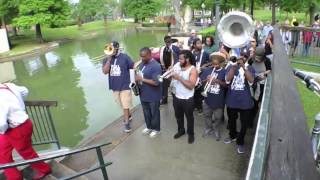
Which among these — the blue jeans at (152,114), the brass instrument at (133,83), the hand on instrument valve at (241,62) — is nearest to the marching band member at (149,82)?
the blue jeans at (152,114)

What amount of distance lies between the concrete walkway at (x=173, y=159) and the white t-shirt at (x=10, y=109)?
154cm

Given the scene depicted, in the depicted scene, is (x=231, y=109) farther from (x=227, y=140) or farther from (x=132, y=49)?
(x=132, y=49)

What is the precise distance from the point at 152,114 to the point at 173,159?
1.10 m

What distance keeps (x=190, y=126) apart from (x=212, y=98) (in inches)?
25.6

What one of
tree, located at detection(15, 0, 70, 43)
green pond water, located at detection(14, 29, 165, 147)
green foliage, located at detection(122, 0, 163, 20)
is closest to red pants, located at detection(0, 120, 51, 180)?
green pond water, located at detection(14, 29, 165, 147)

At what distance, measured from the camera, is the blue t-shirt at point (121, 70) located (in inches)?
257

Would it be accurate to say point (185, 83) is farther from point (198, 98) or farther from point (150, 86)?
point (198, 98)

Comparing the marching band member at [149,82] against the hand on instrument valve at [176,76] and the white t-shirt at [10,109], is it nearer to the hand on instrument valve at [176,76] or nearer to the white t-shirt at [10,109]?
the hand on instrument valve at [176,76]

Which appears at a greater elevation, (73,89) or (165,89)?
(165,89)

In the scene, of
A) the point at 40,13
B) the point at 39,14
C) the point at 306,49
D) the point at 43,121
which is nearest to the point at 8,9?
the point at 40,13

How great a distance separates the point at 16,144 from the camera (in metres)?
4.38

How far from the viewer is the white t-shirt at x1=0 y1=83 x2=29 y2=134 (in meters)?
4.12

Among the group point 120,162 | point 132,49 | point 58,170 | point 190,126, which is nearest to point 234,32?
point 190,126

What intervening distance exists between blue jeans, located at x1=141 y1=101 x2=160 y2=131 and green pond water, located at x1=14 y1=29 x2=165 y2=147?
3748 millimetres
